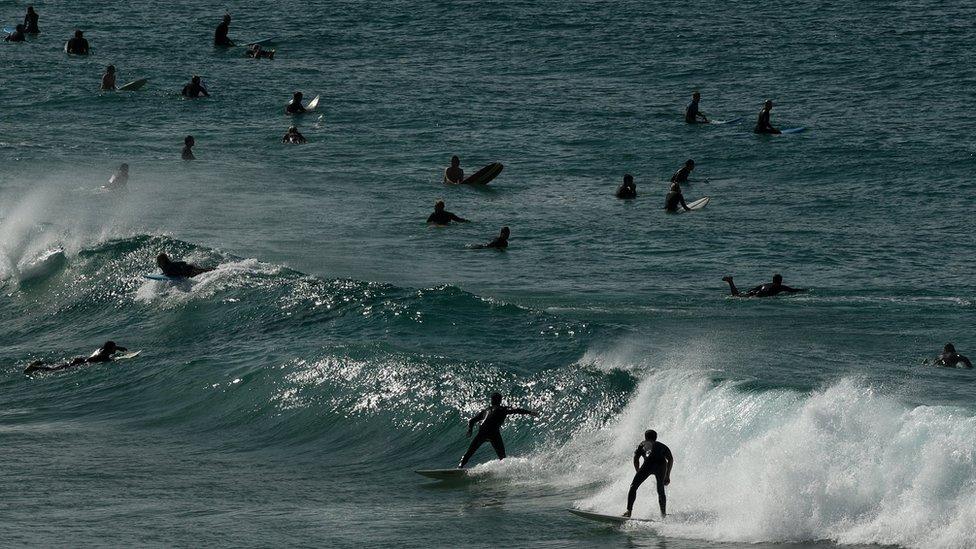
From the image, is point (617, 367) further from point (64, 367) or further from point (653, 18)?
point (653, 18)

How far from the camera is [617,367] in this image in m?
25.0

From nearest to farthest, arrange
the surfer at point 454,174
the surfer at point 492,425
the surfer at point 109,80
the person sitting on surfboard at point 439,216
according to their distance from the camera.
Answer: the surfer at point 492,425
the person sitting on surfboard at point 439,216
the surfer at point 454,174
the surfer at point 109,80

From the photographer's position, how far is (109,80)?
187 ft

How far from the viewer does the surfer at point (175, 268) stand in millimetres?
32562

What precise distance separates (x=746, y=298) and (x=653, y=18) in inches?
1481

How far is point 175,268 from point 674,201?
1445 cm

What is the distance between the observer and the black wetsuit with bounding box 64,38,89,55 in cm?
6252

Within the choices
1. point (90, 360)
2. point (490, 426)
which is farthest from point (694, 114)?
point (490, 426)

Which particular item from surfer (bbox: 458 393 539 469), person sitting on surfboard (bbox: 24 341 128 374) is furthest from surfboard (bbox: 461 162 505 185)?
surfer (bbox: 458 393 539 469)

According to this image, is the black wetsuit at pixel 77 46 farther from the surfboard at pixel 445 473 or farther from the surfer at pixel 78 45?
the surfboard at pixel 445 473

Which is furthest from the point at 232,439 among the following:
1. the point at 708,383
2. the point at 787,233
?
the point at 787,233

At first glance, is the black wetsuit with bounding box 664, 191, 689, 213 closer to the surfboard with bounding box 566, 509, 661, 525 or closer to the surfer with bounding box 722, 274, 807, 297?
the surfer with bounding box 722, 274, 807, 297

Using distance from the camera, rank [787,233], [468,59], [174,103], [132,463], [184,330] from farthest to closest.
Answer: [468,59] → [174,103] → [787,233] → [184,330] → [132,463]

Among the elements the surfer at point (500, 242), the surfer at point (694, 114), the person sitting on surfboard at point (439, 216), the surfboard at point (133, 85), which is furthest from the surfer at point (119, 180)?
the surfer at point (694, 114)
